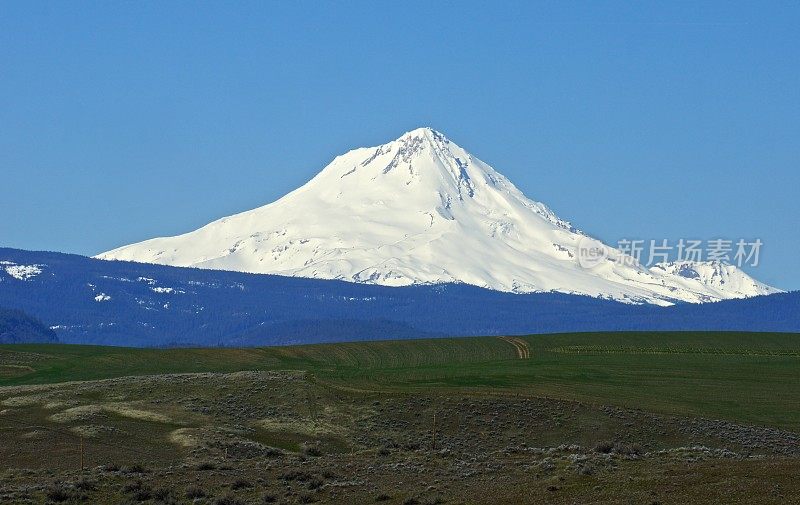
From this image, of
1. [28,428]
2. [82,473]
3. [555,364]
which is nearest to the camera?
[82,473]

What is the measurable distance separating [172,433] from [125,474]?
13.7 meters

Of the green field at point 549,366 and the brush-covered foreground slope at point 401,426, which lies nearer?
the brush-covered foreground slope at point 401,426

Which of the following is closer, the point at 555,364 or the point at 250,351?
the point at 555,364

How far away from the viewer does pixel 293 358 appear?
410 feet

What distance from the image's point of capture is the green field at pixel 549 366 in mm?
96000

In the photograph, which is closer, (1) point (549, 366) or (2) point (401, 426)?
(2) point (401, 426)

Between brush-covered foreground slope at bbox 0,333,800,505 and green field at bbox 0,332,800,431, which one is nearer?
brush-covered foreground slope at bbox 0,333,800,505

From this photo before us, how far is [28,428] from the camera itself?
78938 millimetres

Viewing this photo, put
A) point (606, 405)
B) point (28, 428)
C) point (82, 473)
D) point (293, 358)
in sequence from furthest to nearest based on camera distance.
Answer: point (293, 358), point (606, 405), point (28, 428), point (82, 473)

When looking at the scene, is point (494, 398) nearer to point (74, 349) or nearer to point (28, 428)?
point (28, 428)

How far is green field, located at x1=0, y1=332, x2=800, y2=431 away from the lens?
96000mm

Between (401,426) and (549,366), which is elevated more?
(549,366)

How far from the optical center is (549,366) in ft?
373

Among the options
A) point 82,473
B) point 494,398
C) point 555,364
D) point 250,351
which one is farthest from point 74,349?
point 82,473
